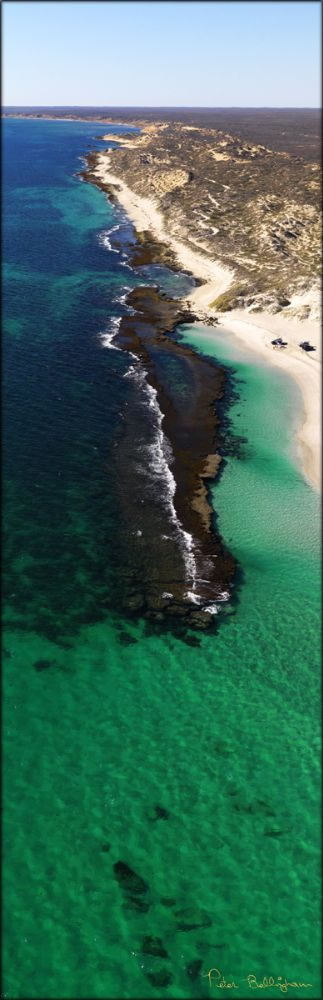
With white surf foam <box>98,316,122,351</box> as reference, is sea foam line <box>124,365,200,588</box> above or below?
below

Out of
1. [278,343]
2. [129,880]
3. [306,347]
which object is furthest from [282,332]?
[129,880]

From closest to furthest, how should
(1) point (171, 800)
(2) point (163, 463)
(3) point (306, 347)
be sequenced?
(1) point (171, 800) → (2) point (163, 463) → (3) point (306, 347)

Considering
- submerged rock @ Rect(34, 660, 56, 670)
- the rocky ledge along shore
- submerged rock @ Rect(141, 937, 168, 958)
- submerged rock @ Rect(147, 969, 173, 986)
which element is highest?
the rocky ledge along shore

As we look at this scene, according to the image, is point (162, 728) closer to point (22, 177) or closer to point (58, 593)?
point (58, 593)

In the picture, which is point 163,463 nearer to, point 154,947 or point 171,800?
point 171,800

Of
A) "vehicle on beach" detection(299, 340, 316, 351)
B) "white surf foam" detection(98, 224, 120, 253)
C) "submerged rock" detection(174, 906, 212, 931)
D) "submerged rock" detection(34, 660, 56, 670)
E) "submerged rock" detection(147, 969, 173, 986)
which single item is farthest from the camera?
"white surf foam" detection(98, 224, 120, 253)
